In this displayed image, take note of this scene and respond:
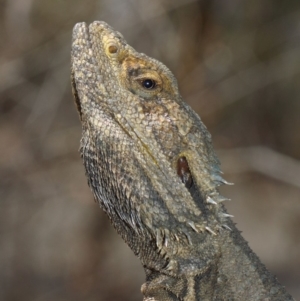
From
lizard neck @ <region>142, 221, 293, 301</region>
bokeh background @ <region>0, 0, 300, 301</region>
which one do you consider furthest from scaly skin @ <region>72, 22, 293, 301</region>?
bokeh background @ <region>0, 0, 300, 301</region>

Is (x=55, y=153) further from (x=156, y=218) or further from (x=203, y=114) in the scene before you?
(x=156, y=218)

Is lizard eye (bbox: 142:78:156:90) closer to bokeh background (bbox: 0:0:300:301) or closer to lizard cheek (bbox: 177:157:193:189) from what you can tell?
lizard cheek (bbox: 177:157:193:189)

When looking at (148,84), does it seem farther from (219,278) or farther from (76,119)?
(76,119)

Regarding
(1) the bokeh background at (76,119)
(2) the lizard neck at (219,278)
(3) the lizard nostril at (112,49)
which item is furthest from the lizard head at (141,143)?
(1) the bokeh background at (76,119)

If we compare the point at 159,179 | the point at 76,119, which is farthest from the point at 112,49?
the point at 76,119

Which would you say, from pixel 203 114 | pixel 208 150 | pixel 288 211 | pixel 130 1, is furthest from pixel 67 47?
pixel 288 211

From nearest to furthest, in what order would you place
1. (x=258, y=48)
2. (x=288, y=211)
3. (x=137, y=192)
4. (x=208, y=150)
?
(x=137, y=192) < (x=208, y=150) < (x=258, y=48) < (x=288, y=211)
